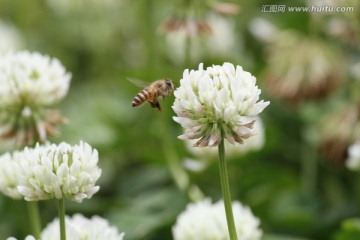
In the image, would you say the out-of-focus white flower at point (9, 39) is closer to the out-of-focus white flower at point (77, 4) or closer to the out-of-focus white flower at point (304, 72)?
the out-of-focus white flower at point (77, 4)

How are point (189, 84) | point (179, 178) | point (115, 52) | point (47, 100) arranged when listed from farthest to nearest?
point (115, 52)
point (179, 178)
point (47, 100)
point (189, 84)

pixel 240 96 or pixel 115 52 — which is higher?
pixel 115 52

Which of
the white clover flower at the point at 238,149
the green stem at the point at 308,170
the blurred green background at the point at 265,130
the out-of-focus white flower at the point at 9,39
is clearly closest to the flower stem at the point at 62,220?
the blurred green background at the point at 265,130

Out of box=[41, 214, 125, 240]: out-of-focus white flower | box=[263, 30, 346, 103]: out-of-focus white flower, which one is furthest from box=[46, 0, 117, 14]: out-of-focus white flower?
box=[41, 214, 125, 240]: out-of-focus white flower

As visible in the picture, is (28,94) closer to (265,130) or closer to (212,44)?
(265,130)

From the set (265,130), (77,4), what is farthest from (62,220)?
(77,4)

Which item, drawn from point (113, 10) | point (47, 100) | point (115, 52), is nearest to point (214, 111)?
point (47, 100)

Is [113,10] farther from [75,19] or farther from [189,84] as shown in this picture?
[189,84]
